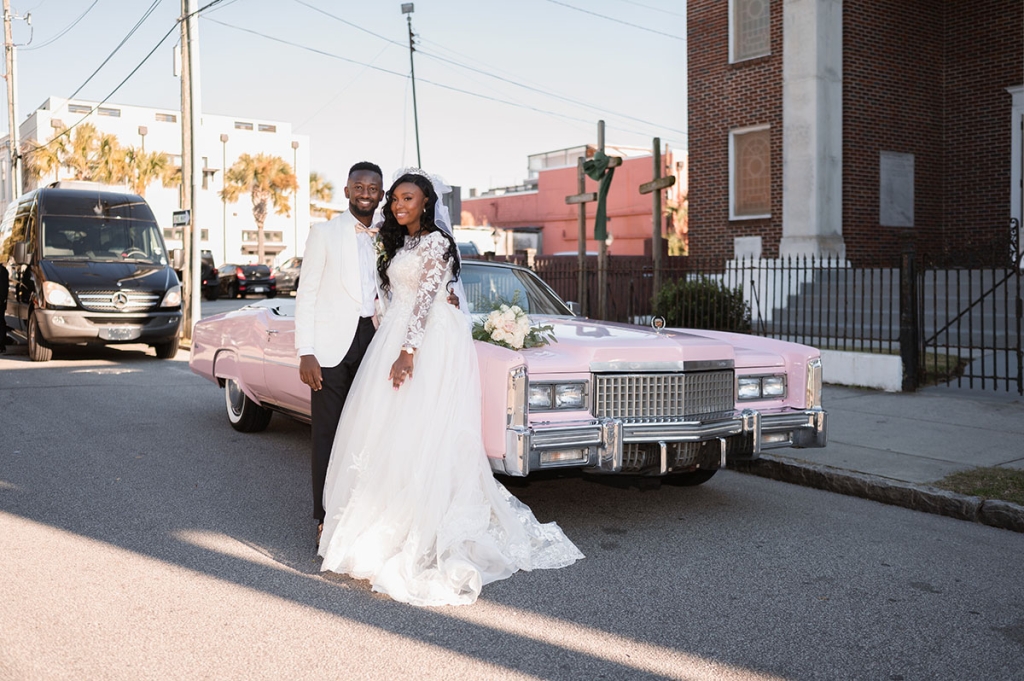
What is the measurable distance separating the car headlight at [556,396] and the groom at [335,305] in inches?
36.6

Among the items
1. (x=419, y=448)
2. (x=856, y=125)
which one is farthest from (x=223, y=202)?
(x=419, y=448)

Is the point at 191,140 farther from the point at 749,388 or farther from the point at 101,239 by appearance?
the point at 749,388

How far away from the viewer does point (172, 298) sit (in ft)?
48.0

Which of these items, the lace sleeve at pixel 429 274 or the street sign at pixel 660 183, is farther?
the street sign at pixel 660 183

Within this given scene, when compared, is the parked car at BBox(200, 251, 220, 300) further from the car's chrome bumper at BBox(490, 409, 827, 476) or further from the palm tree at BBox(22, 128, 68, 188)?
the car's chrome bumper at BBox(490, 409, 827, 476)

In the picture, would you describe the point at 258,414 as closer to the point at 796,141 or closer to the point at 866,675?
the point at 866,675

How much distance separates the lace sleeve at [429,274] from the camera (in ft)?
15.9

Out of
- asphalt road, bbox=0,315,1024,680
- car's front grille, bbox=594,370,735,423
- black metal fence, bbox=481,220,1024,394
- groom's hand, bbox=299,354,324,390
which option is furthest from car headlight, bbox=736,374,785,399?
black metal fence, bbox=481,220,1024,394

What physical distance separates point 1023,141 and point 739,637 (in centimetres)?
1478

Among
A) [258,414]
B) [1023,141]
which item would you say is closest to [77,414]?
[258,414]

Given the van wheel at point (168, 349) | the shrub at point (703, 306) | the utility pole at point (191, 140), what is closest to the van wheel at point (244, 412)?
the van wheel at point (168, 349)

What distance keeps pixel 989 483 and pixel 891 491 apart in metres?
0.60

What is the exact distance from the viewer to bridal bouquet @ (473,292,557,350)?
5172 millimetres

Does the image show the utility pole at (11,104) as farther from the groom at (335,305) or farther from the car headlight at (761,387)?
the car headlight at (761,387)
